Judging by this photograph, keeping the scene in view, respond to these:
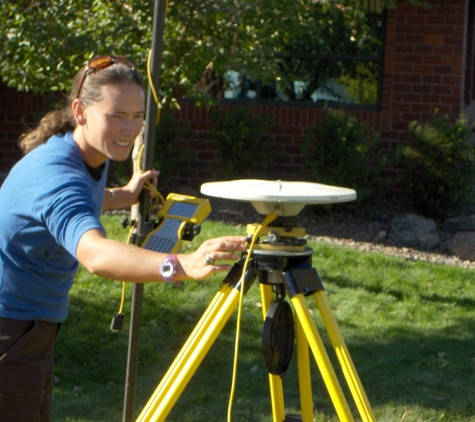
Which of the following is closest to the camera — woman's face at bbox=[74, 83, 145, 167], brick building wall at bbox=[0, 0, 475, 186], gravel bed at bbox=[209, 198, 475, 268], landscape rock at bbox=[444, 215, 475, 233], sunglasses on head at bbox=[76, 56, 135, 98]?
woman's face at bbox=[74, 83, 145, 167]

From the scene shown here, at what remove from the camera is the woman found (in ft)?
6.64

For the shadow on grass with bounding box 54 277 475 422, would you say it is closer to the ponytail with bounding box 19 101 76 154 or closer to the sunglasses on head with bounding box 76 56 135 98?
the ponytail with bounding box 19 101 76 154

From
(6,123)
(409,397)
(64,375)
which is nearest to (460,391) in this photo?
(409,397)

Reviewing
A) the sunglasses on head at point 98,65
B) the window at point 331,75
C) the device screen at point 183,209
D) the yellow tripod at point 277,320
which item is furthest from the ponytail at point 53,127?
the window at point 331,75

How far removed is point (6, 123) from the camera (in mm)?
10133

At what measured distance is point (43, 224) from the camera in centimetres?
234

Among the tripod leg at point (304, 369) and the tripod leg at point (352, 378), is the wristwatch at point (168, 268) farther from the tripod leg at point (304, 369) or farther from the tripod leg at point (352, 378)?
the tripod leg at point (304, 369)

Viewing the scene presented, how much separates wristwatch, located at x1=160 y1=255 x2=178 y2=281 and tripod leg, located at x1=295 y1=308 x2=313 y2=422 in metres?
0.77

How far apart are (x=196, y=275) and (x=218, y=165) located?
7138 mm

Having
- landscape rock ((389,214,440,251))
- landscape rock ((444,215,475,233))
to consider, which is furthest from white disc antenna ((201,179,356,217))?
landscape rock ((444,215,475,233))

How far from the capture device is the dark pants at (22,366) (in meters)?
2.52

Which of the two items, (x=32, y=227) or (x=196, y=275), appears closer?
(x=196, y=275)

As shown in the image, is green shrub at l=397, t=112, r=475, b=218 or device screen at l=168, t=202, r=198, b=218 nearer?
device screen at l=168, t=202, r=198, b=218

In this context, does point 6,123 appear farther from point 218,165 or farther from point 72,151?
point 72,151
